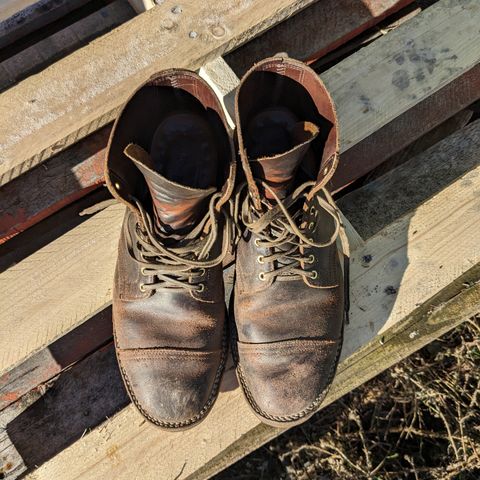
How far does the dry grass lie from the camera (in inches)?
86.4

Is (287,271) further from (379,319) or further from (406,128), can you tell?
(406,128)

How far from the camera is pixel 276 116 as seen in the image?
61.5 inches

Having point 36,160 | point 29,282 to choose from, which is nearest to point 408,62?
point 36,160

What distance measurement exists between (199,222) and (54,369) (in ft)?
2.55

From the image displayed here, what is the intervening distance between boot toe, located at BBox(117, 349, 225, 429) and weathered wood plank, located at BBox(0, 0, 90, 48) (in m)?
1.23

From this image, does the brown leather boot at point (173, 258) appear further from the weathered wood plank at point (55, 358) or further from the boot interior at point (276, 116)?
the weathered wood plank at point (55, 358)

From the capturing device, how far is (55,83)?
1.55 m

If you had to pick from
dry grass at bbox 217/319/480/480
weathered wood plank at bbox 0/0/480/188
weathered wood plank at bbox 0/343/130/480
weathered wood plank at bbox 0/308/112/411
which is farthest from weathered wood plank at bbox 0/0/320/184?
dry grass at bbox 217/319/480/480

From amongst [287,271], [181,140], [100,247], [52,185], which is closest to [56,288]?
[100,247]

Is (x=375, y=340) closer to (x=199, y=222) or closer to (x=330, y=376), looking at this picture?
(x=330, y=376)

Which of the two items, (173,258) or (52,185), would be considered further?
(52,185)

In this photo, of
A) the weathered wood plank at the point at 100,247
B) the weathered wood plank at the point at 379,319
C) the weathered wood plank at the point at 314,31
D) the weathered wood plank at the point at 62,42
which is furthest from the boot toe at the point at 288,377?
the weathered wood plank at the point at 62,42

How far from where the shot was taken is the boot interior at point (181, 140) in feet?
4.88

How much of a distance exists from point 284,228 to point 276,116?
0.34 meters
